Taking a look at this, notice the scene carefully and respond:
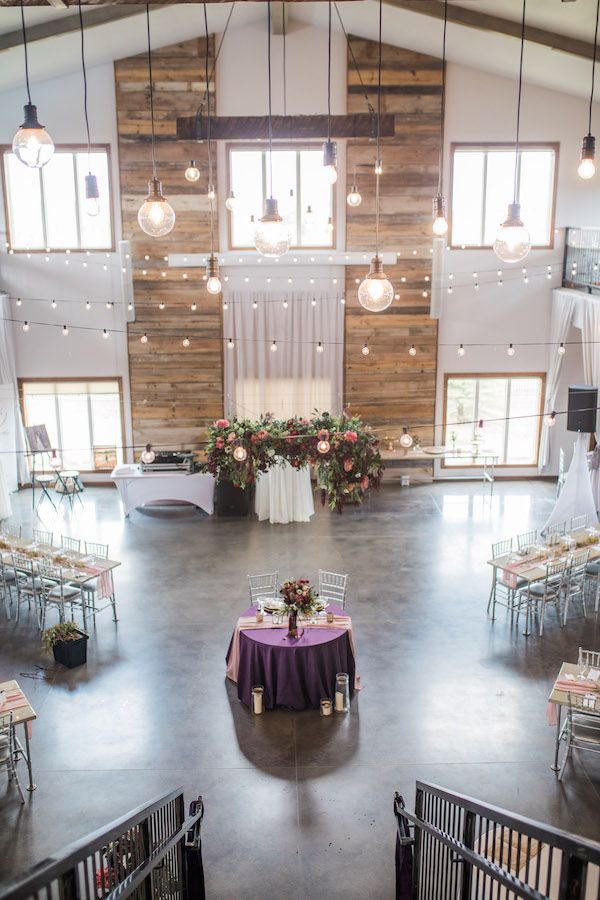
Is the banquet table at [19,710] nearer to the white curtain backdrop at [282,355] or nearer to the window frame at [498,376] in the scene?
the white curtain backdrop at [282,355]

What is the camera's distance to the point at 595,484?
1295 cm

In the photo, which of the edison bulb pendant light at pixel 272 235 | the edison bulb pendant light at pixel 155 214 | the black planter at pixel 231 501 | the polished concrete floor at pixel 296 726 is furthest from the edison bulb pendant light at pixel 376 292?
the black planter at pixel 231 501

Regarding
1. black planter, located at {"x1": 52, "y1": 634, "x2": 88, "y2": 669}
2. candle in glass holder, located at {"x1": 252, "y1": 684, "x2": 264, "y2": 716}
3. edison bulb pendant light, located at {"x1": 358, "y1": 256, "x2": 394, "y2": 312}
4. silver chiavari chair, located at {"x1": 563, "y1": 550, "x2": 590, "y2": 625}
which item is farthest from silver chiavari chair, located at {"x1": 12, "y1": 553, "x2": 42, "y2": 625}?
silver chiavari chair, located at {"x1": 563, "y1": 550, "x2": 590, "y2": 625}

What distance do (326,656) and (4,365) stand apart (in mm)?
9832

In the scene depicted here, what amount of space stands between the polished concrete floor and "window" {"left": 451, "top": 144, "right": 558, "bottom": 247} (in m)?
6.56

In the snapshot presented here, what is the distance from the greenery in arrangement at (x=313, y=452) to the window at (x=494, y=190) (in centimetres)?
724

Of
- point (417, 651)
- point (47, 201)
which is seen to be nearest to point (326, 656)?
point (417, 651)

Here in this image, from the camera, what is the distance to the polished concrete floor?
22.2 feet

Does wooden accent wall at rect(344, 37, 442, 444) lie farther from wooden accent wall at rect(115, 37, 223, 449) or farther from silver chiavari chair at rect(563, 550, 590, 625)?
silver chiavari chair at rect(563, 550, 590, 625)

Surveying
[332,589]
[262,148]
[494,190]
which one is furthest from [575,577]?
[262,148]

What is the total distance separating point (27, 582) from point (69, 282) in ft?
23.3

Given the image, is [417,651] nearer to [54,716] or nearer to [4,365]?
[54,716]

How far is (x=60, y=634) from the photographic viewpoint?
31.1 ft

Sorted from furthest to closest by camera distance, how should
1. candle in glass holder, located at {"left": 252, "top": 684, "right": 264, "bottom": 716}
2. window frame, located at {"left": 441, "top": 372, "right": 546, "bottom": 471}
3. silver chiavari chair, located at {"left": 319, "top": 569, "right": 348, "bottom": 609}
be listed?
window frame, located at {"left": 441, "top": 372, "right": 546, "bottom": 471}
silver chiavari chair, located at {"left": 319, "top": 569, "right": 348, "bottom": 609}
candle in glass holder, located at {"left": 252, "top": 684, "right": 264, "bottom": 716}
